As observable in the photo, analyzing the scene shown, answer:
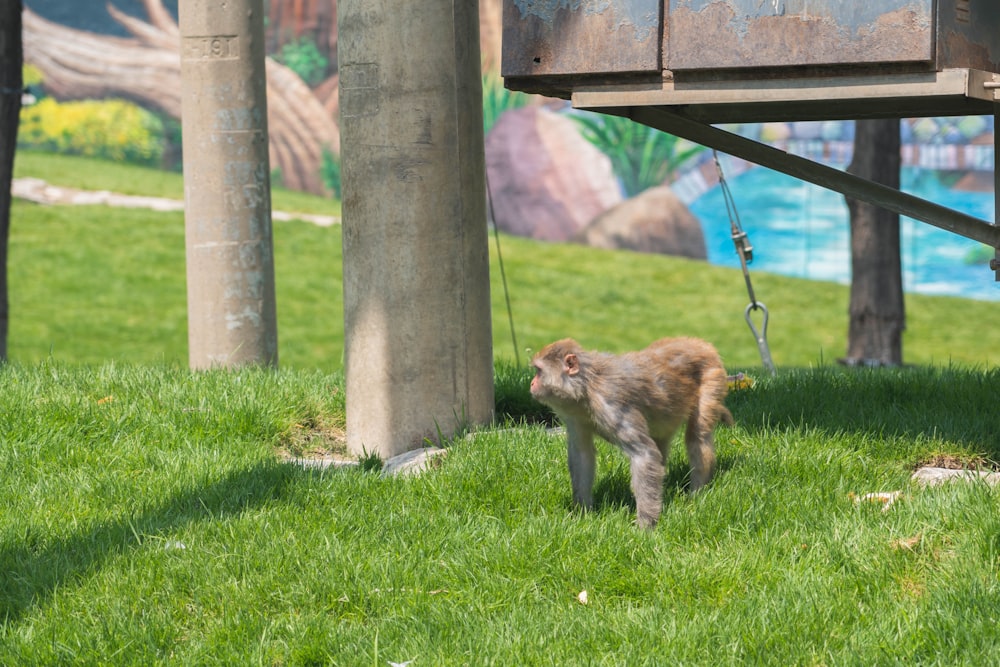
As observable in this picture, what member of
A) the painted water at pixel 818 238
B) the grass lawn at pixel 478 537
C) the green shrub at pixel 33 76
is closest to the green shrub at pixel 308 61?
the green shrub at pixel 33 76

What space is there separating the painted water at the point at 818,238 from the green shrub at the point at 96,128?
39.0 feet

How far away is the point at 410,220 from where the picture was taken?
605 cm

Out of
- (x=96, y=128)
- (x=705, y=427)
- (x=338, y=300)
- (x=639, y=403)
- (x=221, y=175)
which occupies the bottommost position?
(x=338, y=300)

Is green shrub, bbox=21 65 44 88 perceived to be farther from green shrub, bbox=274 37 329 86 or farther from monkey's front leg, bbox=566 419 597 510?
monkey's front leg, bbox=566 419 597 510

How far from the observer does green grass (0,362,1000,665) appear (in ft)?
12.8

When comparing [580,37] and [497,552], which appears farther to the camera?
[580,37]

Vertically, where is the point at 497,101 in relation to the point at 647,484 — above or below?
above

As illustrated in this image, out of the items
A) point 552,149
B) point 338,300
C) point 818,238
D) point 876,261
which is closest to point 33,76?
point 338,300

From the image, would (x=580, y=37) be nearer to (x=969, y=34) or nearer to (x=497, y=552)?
(x=969, y=34)

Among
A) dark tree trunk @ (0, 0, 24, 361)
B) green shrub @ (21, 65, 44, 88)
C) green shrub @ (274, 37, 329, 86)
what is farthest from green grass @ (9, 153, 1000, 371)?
dark tree trunk @ (0, 0, 24, 361)

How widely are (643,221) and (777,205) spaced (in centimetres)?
266

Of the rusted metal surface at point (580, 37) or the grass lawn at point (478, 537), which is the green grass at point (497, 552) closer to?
the grass lawn at point (478, 537)

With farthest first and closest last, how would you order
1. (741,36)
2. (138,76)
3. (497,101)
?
(138,76) < (497,101) < (741,36)

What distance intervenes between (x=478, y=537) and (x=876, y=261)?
9037mm
